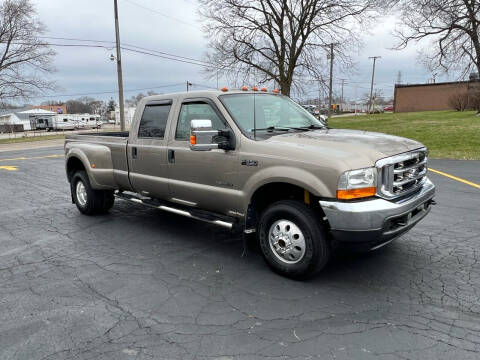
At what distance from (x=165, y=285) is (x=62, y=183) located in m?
7.16

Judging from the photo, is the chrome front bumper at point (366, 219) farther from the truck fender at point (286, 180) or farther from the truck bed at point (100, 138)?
the truck bed at point (100, 138)

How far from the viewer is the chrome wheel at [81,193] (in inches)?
263

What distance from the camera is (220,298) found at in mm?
3611

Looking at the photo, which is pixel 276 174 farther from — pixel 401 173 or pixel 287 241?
pixel 401 173

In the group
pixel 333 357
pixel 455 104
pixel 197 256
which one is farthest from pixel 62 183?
pixel 455 104

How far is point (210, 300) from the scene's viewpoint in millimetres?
3578

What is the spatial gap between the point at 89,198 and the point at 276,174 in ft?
12.8

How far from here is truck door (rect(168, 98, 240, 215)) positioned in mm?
4375

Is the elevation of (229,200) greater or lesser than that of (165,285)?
greater

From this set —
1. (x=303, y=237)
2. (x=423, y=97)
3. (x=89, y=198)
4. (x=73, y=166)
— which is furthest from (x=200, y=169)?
(x=423, y=97)

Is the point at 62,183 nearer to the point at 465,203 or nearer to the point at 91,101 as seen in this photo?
the point at 465,203

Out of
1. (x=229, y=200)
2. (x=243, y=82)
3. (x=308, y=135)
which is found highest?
(x=243, y=82)

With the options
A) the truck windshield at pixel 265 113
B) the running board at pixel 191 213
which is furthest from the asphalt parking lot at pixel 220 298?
the truck windshield at pixel 265 113

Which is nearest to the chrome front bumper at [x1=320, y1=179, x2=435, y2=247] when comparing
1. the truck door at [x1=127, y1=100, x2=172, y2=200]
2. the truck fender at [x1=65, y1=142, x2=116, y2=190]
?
the truck door at [x1=127, y1=100, x2=172, y2=200]
